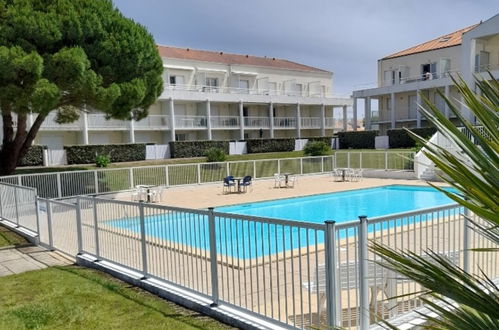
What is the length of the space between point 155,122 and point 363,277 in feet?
117

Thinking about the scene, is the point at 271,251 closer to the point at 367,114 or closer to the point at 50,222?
the point at 50,222

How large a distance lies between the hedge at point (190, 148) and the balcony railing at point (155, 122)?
14.5ft

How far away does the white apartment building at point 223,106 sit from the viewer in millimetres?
36219

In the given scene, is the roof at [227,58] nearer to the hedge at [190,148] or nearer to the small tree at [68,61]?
the hedge at [190,148]

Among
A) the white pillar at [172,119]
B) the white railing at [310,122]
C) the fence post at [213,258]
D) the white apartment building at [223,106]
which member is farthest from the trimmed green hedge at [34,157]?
the white railing at [310,122]

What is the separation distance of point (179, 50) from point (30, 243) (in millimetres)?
37731

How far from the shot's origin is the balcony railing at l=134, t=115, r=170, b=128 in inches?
1482

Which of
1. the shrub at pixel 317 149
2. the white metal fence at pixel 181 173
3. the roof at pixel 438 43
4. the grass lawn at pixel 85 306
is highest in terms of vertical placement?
the roof at pixel 438 43

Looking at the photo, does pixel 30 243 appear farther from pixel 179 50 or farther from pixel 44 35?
pixel 179 50

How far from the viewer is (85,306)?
5.93m

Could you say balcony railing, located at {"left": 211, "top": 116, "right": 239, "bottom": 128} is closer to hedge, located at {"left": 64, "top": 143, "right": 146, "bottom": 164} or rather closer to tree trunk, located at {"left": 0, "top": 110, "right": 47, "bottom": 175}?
hedge, located at {"left": 64, "top": 143, "right": 146, "bottom": 164}

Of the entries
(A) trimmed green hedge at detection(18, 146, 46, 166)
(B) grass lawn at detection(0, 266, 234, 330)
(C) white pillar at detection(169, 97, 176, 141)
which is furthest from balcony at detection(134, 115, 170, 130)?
(B) grass lawn at detection(0, 266, 234, 330)

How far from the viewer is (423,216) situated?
5.15 meters

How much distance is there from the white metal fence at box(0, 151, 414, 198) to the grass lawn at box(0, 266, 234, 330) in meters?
8.80
